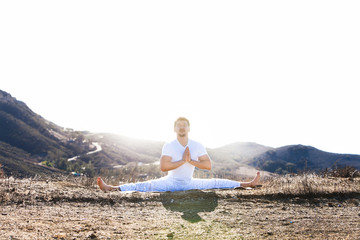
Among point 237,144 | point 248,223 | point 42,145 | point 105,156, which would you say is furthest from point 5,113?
point 248,223

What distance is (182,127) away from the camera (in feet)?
18.7

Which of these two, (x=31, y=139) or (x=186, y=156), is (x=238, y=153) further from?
(x=186, y=156)

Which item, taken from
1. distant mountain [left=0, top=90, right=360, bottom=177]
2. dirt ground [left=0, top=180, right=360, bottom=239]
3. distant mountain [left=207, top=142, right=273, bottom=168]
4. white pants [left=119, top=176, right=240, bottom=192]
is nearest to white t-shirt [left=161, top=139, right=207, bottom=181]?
white pants [left=119, top=176, right=240, bottom=192]

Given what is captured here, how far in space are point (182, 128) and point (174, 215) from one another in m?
2.27

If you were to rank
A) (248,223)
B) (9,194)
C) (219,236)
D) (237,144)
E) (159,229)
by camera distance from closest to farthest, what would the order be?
1. (219,236)
2. (159,229)
3. (248,223)
4. (9,194)
5. (237,144)

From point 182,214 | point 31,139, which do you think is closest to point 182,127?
point 182,214

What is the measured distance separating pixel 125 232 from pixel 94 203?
1.82 m

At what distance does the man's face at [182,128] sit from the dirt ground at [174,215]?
1241mm

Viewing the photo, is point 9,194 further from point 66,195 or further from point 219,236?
point 219,236

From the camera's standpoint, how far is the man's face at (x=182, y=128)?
5.71 metres

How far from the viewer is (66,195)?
4688 millimetres

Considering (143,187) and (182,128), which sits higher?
(182,128)

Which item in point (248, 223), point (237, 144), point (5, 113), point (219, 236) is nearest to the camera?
point (219, 236)

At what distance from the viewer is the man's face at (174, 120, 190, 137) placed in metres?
5.71
